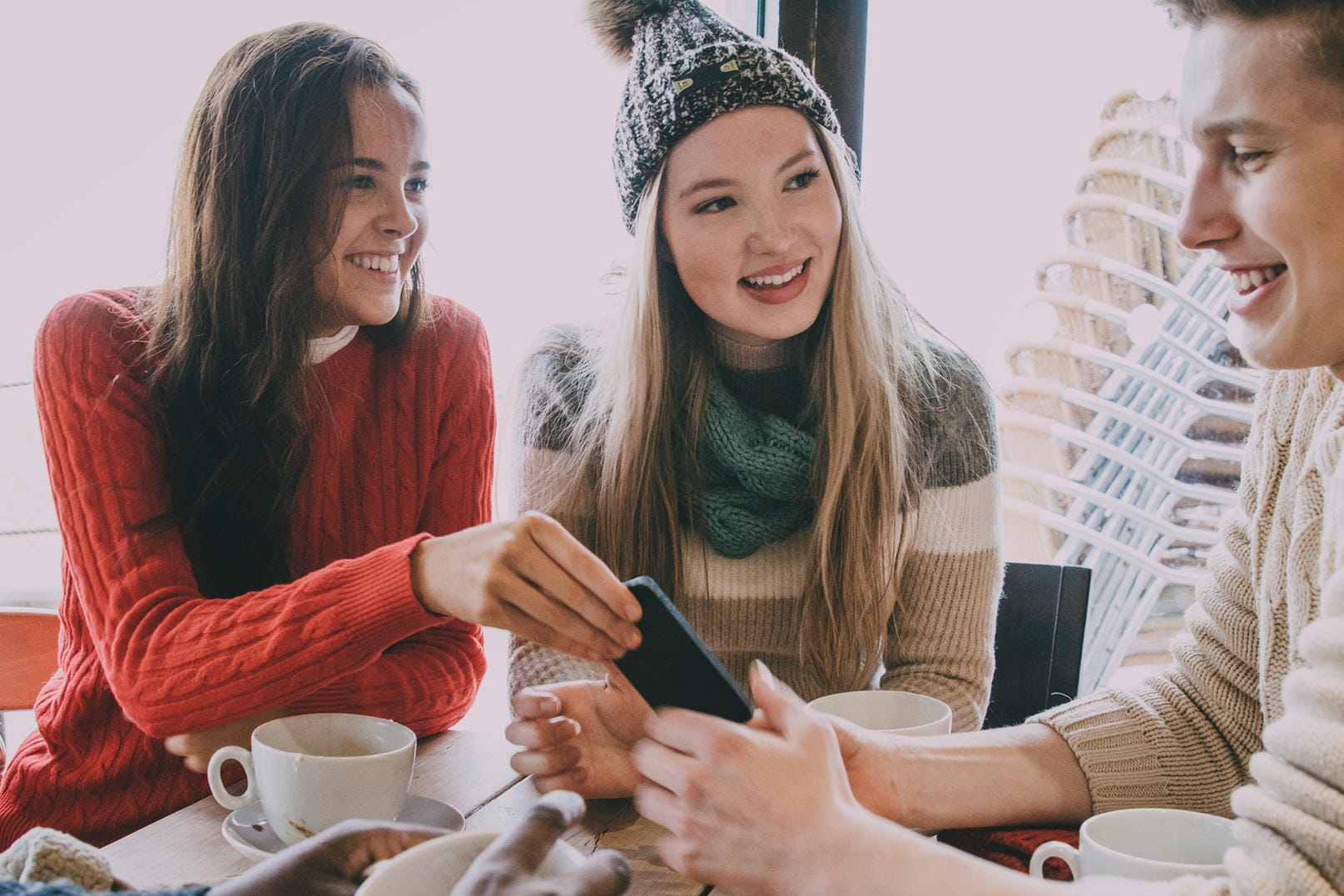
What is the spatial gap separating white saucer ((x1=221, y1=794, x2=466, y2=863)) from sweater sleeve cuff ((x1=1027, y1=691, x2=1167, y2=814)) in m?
0.58

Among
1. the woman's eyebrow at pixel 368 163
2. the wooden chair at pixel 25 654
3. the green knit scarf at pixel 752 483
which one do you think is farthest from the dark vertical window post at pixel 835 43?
the wooden chair at pixel 25 654

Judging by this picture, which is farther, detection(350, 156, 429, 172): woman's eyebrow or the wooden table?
detection(350, 156, 429, 172): woman's eyebrow

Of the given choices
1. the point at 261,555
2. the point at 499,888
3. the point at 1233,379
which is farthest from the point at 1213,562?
the point at 1233,379

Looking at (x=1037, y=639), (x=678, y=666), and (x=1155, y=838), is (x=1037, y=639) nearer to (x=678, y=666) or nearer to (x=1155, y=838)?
(x=1155, y=838)

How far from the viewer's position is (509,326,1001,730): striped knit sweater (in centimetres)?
138

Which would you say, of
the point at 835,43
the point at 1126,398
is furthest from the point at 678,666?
the point at 1126,398

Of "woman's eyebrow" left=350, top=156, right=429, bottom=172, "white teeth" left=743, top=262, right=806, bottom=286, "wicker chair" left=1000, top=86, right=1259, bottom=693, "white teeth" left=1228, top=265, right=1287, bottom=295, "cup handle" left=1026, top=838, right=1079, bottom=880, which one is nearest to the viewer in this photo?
"cup handle" left=1026, top=838, right=1079, bottom=880

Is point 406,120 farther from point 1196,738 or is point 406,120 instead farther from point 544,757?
point 1196,738

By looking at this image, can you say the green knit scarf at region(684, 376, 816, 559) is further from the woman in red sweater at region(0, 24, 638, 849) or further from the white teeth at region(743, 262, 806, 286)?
the woman in red sweater at region(0, 24, 638, 849)

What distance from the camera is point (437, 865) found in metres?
0.60

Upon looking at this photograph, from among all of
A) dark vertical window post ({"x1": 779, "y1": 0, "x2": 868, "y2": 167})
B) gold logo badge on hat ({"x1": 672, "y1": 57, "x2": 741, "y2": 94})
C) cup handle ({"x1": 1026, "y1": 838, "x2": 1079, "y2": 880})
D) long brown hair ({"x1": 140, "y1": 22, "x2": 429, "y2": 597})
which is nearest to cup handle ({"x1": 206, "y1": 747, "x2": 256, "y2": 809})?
long brown hair ({"x1": 140, "y1": 22, "x2": 429, "y2": 597})

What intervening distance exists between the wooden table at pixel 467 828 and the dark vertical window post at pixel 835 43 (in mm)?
1475

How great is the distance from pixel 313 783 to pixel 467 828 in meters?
0.15

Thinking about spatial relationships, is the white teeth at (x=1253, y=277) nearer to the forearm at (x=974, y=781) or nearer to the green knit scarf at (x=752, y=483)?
the forearm at (x=974, y=781)
